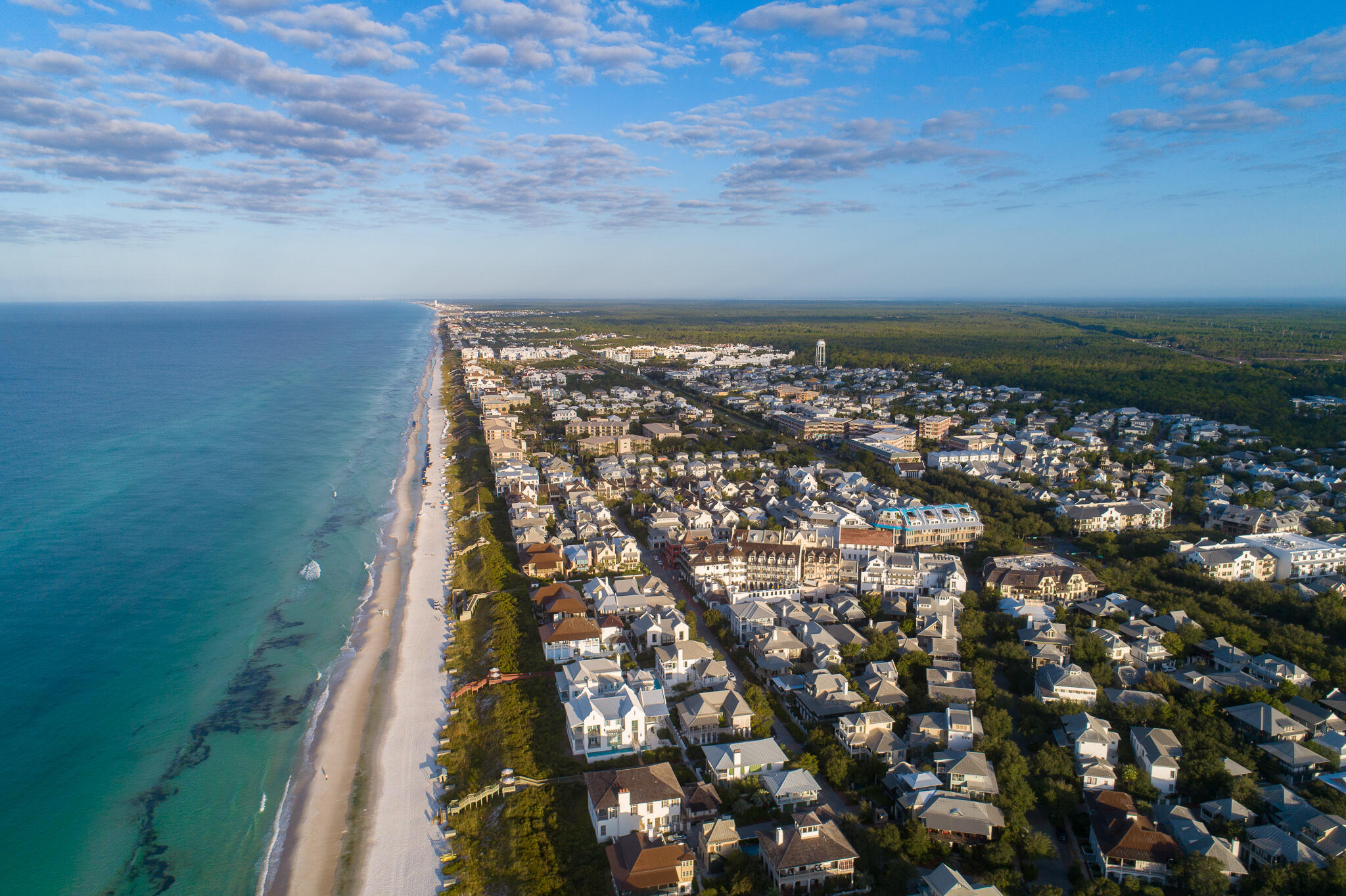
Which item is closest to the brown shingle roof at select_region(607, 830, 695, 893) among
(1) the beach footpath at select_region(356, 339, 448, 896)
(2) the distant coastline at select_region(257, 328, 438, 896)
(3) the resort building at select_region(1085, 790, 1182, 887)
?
(1) the beach footpath at select_region(356, 339, 448, 896)

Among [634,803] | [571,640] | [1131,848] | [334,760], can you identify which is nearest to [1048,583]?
A: [1131,848]

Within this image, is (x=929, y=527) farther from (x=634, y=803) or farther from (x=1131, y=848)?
(x=634, y=803)

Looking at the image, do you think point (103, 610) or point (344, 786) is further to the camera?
point (103, 610)

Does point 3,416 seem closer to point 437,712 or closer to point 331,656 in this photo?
point 331,656

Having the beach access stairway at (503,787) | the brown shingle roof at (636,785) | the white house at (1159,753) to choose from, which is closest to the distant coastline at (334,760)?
the beach access stairway at (503,787)

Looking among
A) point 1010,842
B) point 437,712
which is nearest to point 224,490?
point 437,712

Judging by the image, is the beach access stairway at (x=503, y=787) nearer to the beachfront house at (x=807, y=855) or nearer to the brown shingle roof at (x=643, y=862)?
the brown shingle roof at (x=643, y=862)
